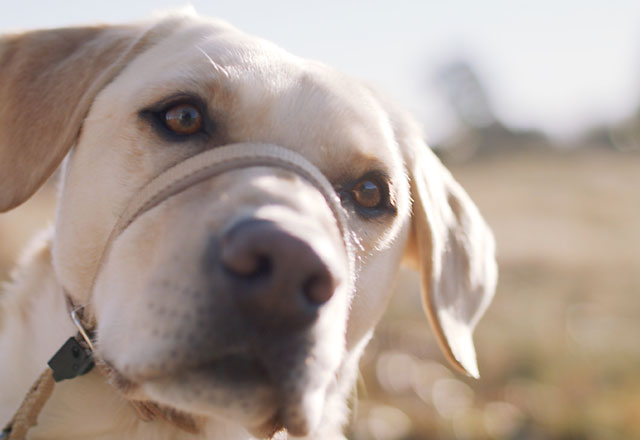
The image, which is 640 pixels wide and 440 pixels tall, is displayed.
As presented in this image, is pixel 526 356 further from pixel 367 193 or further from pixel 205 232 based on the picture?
pixel 205 232

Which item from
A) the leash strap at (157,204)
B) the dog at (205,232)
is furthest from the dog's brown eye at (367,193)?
the leash strap at (157,204)

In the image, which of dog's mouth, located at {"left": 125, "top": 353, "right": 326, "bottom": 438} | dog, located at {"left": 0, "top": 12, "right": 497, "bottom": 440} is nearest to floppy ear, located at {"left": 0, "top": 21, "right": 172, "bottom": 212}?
dog, located at {"left": 0, "top": 12, "right": 497, "bottom": 440}

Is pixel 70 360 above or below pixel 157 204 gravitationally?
below

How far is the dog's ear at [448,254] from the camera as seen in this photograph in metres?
3.02

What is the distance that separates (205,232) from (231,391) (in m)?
0.46

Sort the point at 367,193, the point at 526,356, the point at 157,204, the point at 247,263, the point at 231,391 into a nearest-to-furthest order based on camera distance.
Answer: the point at 247,263, the point at 231,391, the point at 157,204, the point at 367,193, the point at 526,356

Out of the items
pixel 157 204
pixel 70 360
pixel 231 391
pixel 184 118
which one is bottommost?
pixel 70 360

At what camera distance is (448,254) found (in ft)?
10.5

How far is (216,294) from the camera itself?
1.75 meters

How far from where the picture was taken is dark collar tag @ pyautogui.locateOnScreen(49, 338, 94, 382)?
228cm

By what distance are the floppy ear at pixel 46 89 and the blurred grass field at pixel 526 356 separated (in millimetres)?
1738

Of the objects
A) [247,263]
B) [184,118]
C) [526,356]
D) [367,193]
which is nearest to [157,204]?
[184,118]

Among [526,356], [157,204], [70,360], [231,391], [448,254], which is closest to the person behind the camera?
[231,391]

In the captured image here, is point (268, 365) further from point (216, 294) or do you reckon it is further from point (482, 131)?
point (482, 131)
